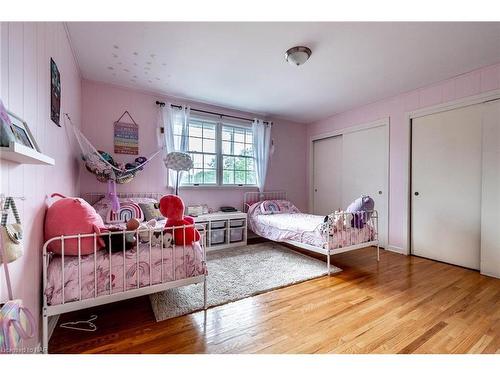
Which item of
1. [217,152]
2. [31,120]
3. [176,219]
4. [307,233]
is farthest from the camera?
[217,152]

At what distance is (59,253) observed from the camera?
4.75ft

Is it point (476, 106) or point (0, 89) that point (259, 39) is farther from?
point (476, 106)

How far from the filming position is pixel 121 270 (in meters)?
1.53

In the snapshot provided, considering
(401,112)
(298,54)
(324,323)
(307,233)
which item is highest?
(298,54)

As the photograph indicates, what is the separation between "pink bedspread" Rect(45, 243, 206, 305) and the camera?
54.4 inches

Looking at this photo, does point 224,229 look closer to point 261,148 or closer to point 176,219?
point 261,148

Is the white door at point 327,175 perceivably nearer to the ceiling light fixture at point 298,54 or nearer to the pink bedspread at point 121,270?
the ceiling light fixture at point 298,54

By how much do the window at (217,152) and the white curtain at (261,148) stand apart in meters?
0.13

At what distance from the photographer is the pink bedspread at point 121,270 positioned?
1383 millimetres

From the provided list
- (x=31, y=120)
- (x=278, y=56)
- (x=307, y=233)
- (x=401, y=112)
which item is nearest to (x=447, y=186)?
(x=401, y=112)

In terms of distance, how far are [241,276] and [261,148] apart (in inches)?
95.9

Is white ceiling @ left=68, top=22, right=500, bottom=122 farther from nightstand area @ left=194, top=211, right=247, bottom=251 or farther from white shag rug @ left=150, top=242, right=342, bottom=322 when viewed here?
white shag rug @ left=150, top=242, right=342, bottom=322

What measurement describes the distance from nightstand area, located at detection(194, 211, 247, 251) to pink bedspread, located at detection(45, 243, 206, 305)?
1.52 metres
